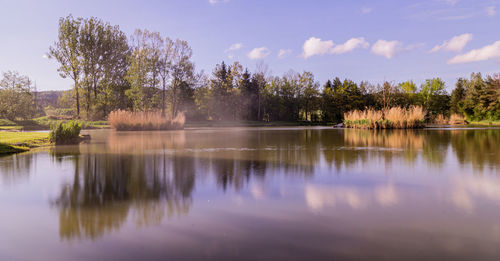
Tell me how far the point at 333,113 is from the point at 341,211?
4978 centimetres

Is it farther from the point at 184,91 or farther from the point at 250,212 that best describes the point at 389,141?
the point at 184,91

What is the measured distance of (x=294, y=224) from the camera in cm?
375

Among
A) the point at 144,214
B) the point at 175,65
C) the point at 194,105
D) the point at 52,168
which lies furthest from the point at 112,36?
the point at 144,214

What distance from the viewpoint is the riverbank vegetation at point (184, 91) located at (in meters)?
38.8

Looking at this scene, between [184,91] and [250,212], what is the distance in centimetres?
4157

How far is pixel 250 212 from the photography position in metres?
4.20

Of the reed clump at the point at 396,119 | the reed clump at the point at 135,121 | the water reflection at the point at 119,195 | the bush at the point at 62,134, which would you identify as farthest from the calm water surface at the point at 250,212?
the reed clump at the point at 396,119

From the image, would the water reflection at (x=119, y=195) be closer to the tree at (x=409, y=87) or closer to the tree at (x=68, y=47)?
the tree at (x=68, y=47)

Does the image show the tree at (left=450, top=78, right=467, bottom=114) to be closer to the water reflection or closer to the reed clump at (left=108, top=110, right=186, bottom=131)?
the reed clump at (left=108, top=110, right=186, bottom=131)

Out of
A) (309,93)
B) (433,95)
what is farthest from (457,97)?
(309,93)

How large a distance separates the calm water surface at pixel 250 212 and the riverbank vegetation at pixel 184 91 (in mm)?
26097

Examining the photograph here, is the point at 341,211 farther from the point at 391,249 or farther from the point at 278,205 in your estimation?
the point at 391,249

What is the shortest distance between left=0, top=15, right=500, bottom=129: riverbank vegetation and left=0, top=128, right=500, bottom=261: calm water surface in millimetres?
26097

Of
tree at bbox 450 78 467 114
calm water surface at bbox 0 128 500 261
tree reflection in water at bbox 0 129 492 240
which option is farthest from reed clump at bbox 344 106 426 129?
tree at bbox 450 78 467 114
